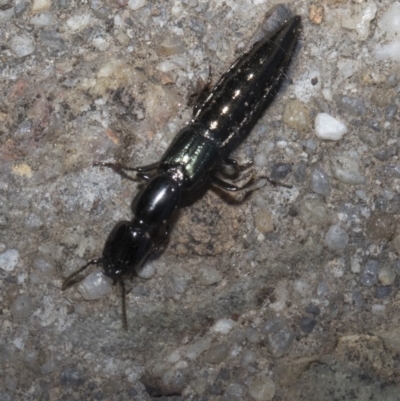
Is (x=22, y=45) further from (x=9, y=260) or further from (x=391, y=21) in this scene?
(x=391, y=21)

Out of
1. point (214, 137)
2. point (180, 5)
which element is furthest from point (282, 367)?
point (180, 5)

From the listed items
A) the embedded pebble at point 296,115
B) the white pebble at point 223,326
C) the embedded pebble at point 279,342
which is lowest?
the embedded pebble at point 279,342

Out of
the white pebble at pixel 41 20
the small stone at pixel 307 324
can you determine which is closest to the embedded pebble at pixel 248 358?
the small stone at pixel 307 324

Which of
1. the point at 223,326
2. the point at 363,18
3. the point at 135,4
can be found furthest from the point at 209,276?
the point at 363,18

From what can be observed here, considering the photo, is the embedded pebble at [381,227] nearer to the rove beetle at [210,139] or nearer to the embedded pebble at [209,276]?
the rove beetle at [210,139]

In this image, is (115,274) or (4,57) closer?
(115,274)

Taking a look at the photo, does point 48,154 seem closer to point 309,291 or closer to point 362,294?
point 309,291
